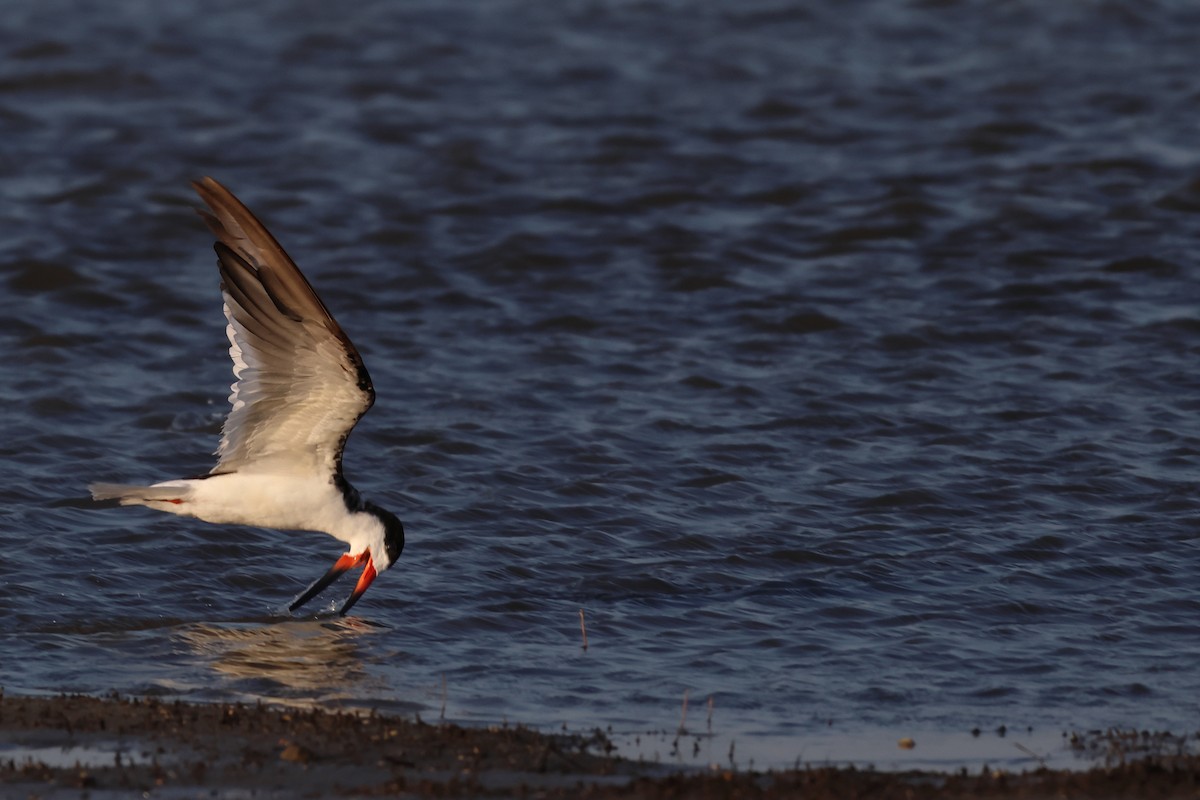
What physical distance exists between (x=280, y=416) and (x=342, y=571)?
886 millimetres

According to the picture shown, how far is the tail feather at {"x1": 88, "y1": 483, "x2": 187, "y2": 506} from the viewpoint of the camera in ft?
25.1

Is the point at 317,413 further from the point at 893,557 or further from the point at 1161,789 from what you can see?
the point at 1161,789

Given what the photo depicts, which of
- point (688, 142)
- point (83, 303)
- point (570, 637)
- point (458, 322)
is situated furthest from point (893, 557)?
point (688, 142)

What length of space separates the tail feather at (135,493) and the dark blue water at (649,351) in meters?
0.54

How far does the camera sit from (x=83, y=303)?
12.9 meters

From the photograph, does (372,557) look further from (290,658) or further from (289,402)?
Answer: (289,402)

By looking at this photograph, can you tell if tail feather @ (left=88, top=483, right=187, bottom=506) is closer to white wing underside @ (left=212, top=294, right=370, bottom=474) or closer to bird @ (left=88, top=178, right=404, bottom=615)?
bird @ (left=88, top=178, right=404, bottom=615)

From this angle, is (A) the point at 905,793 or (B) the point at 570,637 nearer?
(A) the point at 905,793

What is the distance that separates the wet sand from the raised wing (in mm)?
1597

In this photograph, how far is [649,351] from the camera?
1228 cm

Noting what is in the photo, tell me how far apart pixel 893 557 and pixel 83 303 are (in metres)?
6.77

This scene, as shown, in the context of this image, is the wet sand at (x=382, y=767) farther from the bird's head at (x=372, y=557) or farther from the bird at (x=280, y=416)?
the bird's head at (x=372, y=557)

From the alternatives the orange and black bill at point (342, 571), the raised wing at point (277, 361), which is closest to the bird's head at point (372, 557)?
the orange and black bill at point (342, 571)

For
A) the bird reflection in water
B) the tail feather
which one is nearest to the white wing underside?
the tail feather
